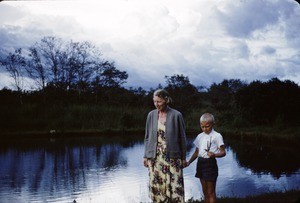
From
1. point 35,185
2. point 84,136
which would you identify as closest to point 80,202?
point 35,185

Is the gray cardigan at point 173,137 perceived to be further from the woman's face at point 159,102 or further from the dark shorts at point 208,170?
the dark shorts at point 208,170

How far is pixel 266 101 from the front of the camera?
18641 millimetres

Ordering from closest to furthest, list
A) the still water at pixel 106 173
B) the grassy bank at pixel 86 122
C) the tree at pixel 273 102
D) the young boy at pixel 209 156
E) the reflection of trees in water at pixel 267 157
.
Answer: the young boy at pixel 209 156, the still water at pixel 106 173, the reflection of trees in water at pixel 267 157, the tree at pixel 273 102, the grassy bank at pixel 86 122

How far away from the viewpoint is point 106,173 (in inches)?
397

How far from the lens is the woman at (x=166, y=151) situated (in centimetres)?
406

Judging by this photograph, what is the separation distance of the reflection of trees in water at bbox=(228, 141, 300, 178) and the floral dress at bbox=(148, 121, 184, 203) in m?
6.61

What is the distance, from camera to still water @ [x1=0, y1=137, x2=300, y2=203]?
784 cm

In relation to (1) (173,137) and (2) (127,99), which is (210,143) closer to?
(1) (173,137)

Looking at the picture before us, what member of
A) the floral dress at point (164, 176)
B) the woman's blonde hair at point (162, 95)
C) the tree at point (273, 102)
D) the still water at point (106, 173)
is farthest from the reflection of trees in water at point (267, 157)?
the woman's blonde hair at point (162, 95)

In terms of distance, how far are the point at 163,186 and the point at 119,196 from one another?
3.64 metres

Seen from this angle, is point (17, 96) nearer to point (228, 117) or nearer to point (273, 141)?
point (228, 117)

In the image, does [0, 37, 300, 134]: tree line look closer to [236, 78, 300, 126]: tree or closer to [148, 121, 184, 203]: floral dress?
[236, 78, 300, 126]: tree

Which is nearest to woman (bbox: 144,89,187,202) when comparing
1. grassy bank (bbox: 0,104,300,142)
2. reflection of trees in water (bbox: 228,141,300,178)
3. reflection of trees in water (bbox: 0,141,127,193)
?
reflection of trees in water (bbox: 0,141,127,193)

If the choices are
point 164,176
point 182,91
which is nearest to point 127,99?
point 182,91
